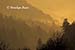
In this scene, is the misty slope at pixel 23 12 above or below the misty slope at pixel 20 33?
above

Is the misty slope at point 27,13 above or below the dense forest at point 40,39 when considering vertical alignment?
above

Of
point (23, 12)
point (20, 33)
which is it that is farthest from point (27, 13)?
point (20, 33)

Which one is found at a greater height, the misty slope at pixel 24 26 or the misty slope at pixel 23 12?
the misty slope at pixel 23 12

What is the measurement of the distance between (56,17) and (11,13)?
36 centimetres

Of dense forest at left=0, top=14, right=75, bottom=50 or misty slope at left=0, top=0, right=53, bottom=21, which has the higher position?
misty slope at left=0, top=0, right=53, bottom=21

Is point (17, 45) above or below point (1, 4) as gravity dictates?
below

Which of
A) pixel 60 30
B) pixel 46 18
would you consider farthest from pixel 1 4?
pixel 60 30

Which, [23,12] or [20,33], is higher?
[23,12]

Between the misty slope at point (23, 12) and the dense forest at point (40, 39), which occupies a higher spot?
the misty slope at point (23, 12)

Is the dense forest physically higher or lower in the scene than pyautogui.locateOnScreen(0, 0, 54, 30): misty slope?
lower

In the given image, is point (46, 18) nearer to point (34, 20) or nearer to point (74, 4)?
point (34, 20)

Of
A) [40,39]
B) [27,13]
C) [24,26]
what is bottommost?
[40,39]

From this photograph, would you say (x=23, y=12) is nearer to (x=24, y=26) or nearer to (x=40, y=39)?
(x=24, y=26)

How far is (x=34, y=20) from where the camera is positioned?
1.81 metres
